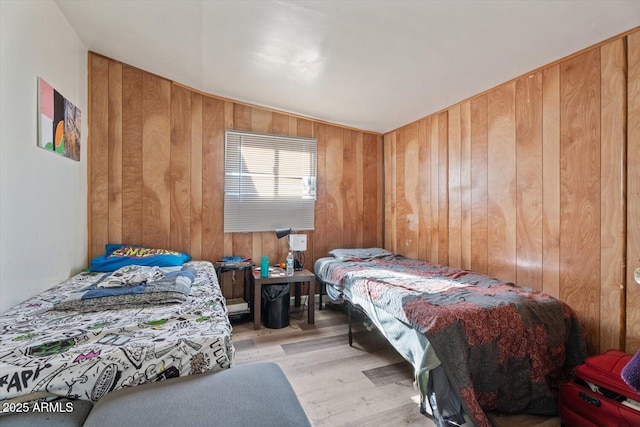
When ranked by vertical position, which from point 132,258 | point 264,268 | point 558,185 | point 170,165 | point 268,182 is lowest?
point 264,268

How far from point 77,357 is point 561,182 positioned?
2.94 metres

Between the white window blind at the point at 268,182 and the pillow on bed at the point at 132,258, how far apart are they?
2.24ft

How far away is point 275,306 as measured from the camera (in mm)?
2914

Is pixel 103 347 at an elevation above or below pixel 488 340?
above

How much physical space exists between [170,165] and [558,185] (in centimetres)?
351

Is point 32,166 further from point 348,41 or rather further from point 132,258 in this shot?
point 348,41

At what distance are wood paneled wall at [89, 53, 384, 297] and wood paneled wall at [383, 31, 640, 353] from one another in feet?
5.34

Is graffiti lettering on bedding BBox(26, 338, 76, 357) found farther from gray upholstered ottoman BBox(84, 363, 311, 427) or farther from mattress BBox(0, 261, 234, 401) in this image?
gray upholstered ottoman BBox(84, 363, 311, 427)

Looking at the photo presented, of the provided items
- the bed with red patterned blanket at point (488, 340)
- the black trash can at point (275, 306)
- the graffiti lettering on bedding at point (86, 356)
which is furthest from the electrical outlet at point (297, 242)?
the graffiti lettering on bedding at point (86, 356)

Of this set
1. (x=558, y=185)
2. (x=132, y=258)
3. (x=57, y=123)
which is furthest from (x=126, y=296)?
(x=558, y=185)

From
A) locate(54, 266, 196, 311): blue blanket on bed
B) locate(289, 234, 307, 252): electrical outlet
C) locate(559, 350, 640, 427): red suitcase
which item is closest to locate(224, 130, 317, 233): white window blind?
locate(289, 234, 307, 252): electrical outlet

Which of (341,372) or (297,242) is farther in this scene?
(297,242)

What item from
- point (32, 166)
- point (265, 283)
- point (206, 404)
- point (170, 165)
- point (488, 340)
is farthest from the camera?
point (170, 165)

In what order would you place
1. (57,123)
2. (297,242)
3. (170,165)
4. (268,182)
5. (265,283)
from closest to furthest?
(57,123) < (265,283) < (170,165) < (297,242) < (268,182)
